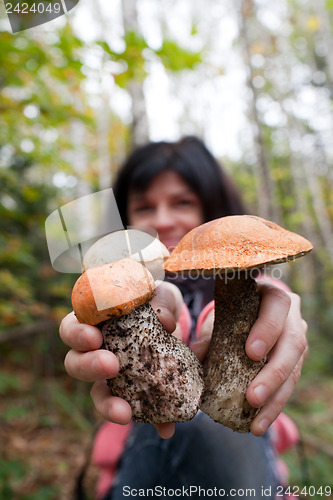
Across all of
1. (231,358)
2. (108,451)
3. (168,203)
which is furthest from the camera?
(108,451)

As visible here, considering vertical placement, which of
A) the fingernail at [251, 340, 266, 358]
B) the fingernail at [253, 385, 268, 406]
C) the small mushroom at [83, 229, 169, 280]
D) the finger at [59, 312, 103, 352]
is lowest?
the fingernail at [253, 385, 268, 406]

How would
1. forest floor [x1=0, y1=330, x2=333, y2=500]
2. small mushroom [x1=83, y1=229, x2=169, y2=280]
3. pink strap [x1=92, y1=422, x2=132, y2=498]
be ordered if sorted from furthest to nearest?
1. forest floor [x1=0, y1=330, x2=333, y2=500]
2. pink strap [x1=92, y1=422, x2=132, y2=498]
3. small mushroom [x1=83, y1=229, x2=169, y2=280]

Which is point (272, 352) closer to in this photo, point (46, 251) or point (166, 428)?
point (166, 428)

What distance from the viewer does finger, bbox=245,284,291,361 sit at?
55 centimetres

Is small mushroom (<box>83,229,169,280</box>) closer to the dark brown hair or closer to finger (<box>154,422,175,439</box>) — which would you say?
finger (<box>154,422,175,439</box>)

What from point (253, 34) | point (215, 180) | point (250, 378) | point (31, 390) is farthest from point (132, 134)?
point (253, 34)

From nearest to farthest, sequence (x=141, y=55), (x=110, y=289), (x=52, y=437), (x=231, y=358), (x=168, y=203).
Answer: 1. (x=110, y=289)
2. (x=231, y=358)
3. (x=168, y=203)
4. (x=141, y=55)
5. (x=52, y=437)

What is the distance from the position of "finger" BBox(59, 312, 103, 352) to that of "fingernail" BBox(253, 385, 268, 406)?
0.95 feet

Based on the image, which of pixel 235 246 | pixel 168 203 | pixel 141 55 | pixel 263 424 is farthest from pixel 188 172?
pixel 263 424

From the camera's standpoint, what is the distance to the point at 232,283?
64cm

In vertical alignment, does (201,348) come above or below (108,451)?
above

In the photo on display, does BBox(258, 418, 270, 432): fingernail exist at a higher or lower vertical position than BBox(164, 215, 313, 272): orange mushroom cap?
lower

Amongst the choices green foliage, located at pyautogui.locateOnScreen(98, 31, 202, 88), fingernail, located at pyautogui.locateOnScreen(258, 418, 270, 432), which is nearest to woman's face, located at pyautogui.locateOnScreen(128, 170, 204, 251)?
green foliage, located at pyautogui.locateOnScreen(98, 31, 202, 88)

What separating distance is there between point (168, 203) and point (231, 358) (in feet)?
2.55
